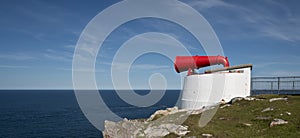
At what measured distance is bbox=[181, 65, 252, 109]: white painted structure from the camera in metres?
27.8

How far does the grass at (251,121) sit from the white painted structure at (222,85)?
3268mm

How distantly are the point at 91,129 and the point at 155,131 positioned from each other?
42.3 metres

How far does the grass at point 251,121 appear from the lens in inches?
601

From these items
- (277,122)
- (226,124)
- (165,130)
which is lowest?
(165,130)

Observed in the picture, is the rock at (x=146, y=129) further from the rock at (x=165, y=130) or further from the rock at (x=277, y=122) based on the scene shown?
the rock at (x=277, y=122)

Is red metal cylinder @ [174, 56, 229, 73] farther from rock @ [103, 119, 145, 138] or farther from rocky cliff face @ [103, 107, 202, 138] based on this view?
rock @ [103, 119, 145, 138]

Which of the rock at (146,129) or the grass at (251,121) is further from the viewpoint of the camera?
the rock at (146,129)

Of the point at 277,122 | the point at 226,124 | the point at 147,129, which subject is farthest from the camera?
the point at 147,129

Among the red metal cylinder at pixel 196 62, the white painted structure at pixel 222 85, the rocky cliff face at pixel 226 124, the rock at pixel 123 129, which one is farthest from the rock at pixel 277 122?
the red metal cylinder at pixel 196 62

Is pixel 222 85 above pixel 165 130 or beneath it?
above

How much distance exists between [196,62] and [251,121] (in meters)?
14.3

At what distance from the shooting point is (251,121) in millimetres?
18297

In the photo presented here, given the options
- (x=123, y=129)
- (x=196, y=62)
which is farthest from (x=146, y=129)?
(x=196, y=62)

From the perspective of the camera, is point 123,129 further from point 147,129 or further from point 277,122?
point 277,122
